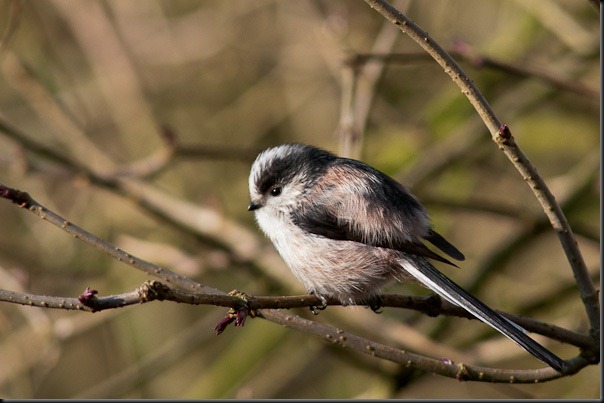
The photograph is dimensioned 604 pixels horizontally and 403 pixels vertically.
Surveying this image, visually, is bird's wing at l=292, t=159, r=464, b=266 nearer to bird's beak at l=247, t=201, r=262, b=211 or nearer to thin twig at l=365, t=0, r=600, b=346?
bird's beak at l=247, t=201, r=262, b=211

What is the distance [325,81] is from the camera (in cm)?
611

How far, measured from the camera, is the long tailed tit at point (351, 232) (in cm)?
313

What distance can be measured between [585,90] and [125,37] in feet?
12.6

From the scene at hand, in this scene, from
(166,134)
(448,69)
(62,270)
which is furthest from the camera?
(62,270)

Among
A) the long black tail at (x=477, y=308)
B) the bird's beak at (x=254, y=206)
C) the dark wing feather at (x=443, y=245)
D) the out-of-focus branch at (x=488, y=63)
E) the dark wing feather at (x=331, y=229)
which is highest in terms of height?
the out-of-focus branch at (x=488, y=63)

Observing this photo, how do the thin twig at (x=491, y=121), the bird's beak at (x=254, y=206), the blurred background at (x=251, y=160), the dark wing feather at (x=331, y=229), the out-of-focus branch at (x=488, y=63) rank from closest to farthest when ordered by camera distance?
the thin twig at (x=491, y=121) < the dark wing feather at (x=331, y=229) < the bird's beak at (x=254, y=206) < the out-of-focus branch at (x=488, y=63) < the blurred background at (x=251, y=160)

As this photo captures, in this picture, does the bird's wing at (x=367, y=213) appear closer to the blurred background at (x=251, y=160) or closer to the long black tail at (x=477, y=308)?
the long black tail at (x=477, y=308)

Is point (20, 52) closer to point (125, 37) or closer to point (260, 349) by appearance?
point (125, 37)

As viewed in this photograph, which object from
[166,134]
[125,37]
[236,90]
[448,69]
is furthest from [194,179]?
[448,69]

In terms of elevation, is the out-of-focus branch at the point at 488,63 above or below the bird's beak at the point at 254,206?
above

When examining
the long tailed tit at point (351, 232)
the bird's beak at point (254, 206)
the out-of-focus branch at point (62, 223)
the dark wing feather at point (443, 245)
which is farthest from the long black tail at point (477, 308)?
the out-of-focus branch at point (62, 223)

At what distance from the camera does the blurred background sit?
452cm

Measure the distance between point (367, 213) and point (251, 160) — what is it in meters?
1.75

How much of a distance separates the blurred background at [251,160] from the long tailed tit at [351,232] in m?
0.64
